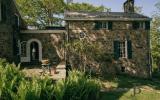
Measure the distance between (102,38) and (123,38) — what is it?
199 centimetres

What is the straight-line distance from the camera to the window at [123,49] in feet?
100

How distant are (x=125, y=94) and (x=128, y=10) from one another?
616 inches

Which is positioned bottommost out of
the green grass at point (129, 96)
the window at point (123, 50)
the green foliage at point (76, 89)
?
the green grass at point (129, 96)

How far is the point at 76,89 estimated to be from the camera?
1761 cm

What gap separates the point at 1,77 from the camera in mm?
17094

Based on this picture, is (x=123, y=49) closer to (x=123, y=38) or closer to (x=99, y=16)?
(x=123, y=38)

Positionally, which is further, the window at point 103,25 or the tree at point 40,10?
the tree at point 40,10

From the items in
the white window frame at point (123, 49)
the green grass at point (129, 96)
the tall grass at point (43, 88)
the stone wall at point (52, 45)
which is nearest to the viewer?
the tall grass at point (43, 88)

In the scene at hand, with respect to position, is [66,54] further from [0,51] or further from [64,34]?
[0,51]

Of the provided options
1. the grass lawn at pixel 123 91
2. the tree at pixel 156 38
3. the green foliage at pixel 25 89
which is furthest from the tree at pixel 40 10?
the green foliage at pixel 25 89

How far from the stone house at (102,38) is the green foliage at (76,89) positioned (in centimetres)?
1133

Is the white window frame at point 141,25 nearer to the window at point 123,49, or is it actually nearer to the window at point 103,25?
the window at point 123,49

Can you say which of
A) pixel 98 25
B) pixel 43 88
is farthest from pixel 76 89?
pixel 98 25

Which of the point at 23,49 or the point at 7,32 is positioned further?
the point at 23,49
